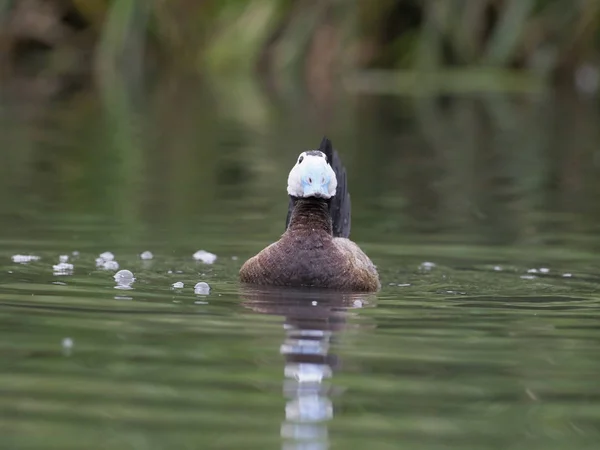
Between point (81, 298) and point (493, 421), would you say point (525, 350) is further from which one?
point (81, 298)

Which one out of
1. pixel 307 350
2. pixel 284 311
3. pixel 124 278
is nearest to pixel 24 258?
pixel 124 278

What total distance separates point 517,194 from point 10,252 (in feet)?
19.3


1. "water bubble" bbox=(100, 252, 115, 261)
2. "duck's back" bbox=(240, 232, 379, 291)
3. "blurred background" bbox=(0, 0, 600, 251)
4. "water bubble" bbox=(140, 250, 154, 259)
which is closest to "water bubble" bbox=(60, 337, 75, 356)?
"duck's back" bbox=(240, 232, 379, 291)

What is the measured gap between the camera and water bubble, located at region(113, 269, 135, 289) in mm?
7414

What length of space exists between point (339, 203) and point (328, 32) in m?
19.3

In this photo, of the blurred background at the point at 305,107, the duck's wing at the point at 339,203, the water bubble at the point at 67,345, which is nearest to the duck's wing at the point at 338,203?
the duck's wing at the point at 339,203

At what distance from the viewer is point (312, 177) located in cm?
754

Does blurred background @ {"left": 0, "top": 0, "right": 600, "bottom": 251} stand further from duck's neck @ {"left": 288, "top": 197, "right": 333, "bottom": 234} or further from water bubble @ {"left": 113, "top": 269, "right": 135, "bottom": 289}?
water bubble @ {"left": 113, "top": 269, "right": 135, "bottom": 289}

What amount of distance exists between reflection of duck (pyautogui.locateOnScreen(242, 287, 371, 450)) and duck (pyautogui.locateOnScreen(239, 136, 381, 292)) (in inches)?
3.6

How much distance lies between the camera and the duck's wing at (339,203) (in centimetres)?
873

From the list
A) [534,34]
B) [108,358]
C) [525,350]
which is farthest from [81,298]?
[534,34]

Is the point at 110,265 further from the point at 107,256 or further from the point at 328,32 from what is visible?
the point at 328,32

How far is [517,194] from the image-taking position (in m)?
13.1

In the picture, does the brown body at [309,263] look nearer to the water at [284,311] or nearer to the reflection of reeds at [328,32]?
the water at [284,311]
